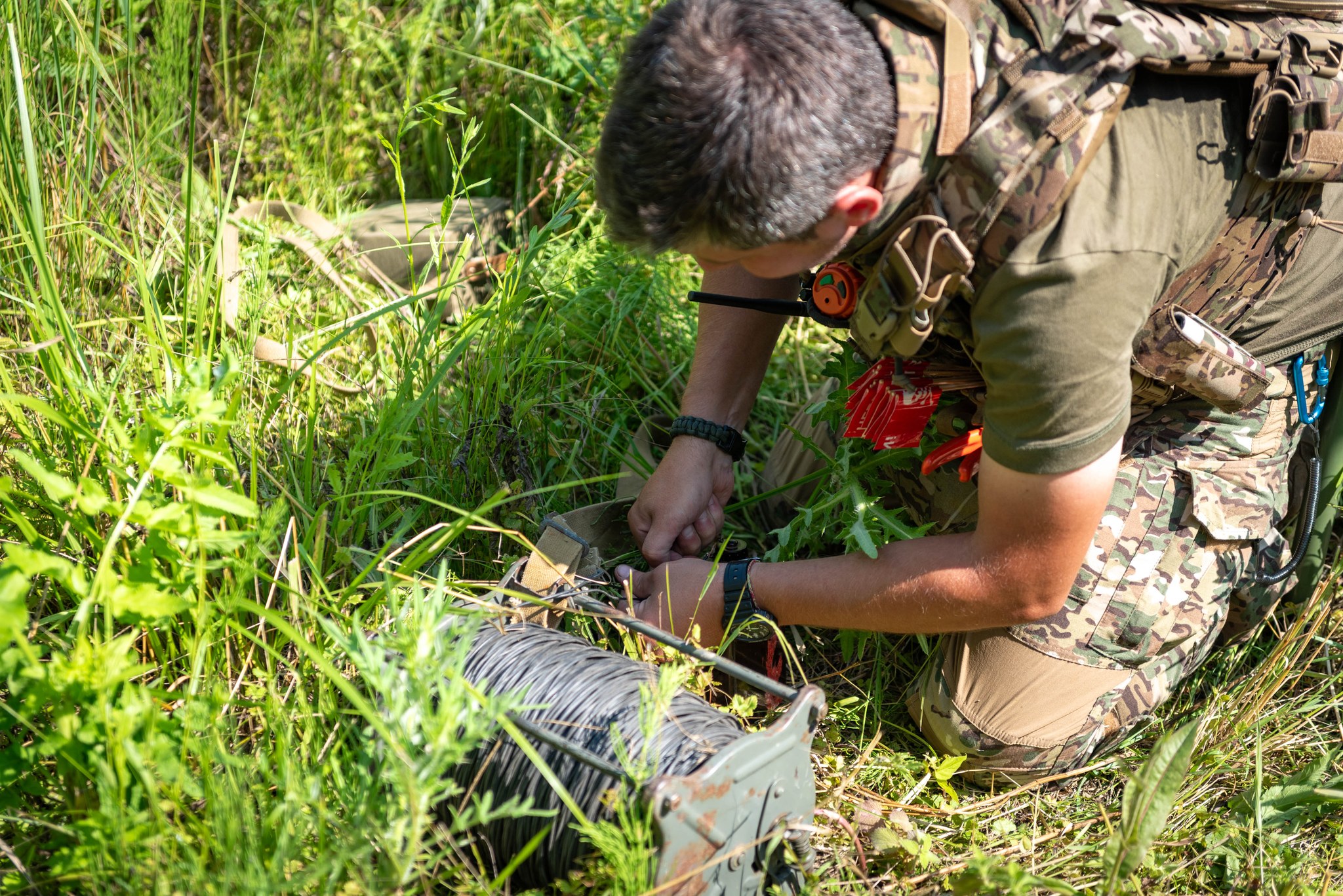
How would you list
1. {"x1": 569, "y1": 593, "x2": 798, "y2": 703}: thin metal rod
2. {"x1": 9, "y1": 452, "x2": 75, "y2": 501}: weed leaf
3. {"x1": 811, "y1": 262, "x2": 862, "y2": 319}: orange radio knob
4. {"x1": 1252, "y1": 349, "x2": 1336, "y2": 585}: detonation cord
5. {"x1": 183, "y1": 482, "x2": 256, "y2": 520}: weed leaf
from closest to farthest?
{"x1": 9, "y1": 452, "x2": 75, "y2": 501}: weed leaf < {"x1": 183, "y1": 482, "x2": 256, "y2": 520}: weed leaf < {"x1": 569, "y1": 593, "x2": 798, "y2": 703}: thin metal rod < {"x1": 811, "y1": 262, "x2": 862, "y2": 319}: orange radio knob < {"x1": 1252, "y1": 349, "x2": 1336, "y2": 585}: detonation cord

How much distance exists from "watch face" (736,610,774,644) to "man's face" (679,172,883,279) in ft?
2.71

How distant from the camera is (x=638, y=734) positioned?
188cm

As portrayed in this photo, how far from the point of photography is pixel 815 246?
6.37ft

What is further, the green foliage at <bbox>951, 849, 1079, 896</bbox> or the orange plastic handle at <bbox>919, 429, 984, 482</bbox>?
the orange plastic handle at <bbox>919, 429, 984, 482</bbox>

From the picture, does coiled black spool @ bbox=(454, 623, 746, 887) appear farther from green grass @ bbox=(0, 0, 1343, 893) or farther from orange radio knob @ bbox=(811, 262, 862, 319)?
orange radio knob @ bbox=(811, 262, 862, 319)

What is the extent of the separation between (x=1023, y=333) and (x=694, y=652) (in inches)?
33.9

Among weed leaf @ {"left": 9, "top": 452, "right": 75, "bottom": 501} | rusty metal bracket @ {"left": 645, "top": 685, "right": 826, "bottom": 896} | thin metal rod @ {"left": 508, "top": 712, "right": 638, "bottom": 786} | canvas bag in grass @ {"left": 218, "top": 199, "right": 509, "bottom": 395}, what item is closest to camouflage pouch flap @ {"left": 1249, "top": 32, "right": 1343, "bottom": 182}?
rusty metal bracket @ {"left": 645, "top": 685, "right": 826, "bottom": 896}

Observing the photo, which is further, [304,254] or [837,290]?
[304,254]

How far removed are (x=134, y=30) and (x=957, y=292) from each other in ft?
9.30

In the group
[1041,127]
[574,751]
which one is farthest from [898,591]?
[1041,127]

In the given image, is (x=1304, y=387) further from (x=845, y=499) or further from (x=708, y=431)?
(x=708, y=431)

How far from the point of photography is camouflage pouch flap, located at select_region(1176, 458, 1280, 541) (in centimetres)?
251

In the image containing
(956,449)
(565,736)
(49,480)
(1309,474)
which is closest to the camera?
(49,480)

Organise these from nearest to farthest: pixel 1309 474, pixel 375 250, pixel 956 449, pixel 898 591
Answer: pixel 898 591 → pixel 956 449 → pixel 1309 474 → pixel 375 250
